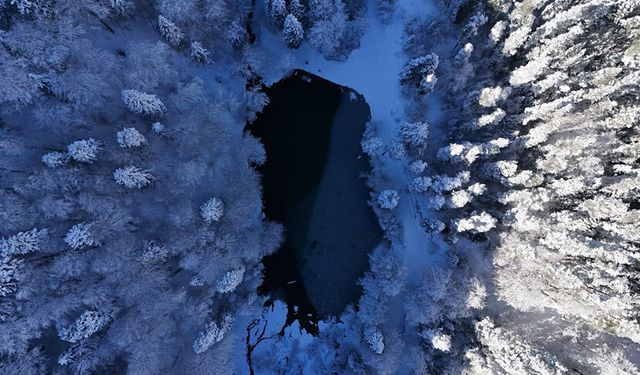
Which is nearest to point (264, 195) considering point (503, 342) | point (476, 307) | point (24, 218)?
point (24, 218)

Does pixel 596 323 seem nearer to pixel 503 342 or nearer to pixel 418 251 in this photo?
pixel 503 342

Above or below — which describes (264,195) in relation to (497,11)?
below

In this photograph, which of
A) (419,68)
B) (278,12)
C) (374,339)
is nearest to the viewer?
(374,339)

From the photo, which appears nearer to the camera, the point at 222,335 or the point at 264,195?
the point at 222,335

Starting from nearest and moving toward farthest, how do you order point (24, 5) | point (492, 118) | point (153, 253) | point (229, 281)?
point (24, 5) < point (492, 118) < point (153, 253) < point (229, 281)

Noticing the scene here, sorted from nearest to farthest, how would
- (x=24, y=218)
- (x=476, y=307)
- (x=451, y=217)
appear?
(x=24, y=218), (x=476, y=307), (x=451, y=217)

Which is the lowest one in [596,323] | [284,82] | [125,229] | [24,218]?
[24,218]

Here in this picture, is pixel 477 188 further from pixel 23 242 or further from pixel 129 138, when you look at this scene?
pixel 23 242

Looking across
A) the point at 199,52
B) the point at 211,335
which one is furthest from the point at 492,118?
the point at 211,335

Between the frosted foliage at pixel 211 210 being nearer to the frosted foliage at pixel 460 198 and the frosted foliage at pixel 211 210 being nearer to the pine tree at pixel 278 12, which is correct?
the pine tree at pixel 278 12
